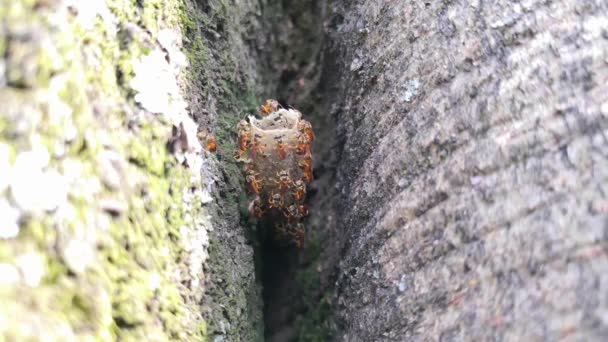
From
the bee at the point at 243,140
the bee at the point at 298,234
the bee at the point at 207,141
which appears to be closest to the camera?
the bee at the point at 207,141

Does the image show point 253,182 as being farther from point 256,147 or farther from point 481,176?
point 481,176

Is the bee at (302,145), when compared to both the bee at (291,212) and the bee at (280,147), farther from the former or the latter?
the bee at (291,212)

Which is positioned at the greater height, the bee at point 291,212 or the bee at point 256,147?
the bee at point 256,147

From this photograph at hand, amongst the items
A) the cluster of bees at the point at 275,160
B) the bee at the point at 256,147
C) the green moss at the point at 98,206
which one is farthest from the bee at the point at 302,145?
the green moss at the point at 98,206

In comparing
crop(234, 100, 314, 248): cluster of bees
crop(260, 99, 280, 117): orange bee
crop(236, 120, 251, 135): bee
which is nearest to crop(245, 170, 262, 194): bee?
crop(234, 100, 314, 248): cluster of bees

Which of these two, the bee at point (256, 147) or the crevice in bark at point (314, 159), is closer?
the bee at point (256, 147)

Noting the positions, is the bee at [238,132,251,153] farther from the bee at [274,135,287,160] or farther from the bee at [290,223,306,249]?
the bee at [290,223,306,249]

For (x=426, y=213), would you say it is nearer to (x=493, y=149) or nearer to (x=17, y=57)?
(x=493, y=149)
